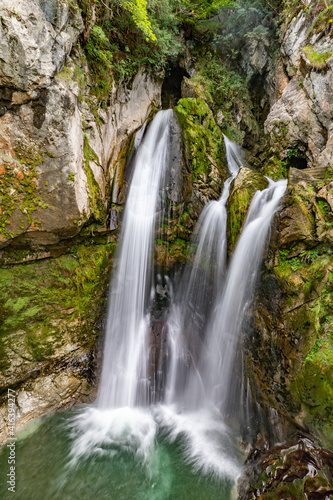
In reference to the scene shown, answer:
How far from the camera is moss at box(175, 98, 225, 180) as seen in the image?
7.24 m

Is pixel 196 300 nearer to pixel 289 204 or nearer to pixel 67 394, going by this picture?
pixel 289 204

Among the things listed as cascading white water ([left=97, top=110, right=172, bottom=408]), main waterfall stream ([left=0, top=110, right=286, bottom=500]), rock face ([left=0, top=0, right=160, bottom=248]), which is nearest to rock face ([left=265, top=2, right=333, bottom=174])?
main waterfall stream ([left=0, top=110, right=286, bottom=500])

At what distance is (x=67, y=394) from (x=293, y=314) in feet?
17.0

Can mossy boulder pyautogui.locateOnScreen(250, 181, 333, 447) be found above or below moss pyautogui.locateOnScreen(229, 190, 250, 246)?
below

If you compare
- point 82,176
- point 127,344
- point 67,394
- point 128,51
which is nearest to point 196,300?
point 127,344

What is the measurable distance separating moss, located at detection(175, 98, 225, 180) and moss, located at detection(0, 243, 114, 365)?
412cm

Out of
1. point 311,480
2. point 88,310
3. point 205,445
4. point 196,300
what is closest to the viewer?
point 311,480

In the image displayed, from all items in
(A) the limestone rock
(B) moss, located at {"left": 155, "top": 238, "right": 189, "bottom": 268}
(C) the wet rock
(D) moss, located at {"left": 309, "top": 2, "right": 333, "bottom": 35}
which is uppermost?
(D) moss, located at {"left": 309, "top": 2, "right": 333, "bottom": 35}

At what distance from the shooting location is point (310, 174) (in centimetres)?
500

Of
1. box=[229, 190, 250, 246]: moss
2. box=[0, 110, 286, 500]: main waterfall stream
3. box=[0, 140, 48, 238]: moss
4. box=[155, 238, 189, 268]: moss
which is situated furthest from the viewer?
box=[155, 238, 189, 268]: moss

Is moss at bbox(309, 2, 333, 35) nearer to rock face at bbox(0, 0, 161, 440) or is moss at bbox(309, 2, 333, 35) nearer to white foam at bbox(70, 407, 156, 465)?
rock face at bbox(0, 0, 161, 440)

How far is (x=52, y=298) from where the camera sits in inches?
200

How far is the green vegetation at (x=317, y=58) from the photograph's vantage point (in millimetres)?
5914

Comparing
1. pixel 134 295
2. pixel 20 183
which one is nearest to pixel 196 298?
pixel 134 295
